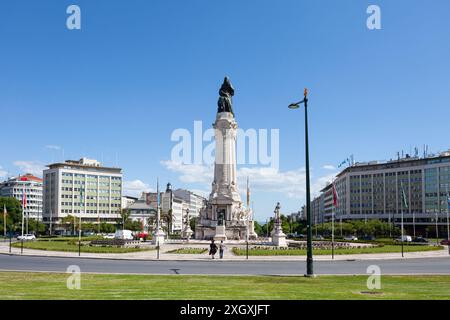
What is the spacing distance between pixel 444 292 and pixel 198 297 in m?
10.5

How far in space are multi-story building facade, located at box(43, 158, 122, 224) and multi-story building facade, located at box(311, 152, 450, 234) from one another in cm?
8451

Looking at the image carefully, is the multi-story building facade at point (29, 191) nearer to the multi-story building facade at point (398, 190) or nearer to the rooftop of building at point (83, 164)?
the rooftop of building at point (83, 164)

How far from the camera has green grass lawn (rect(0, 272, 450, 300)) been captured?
1725 cm

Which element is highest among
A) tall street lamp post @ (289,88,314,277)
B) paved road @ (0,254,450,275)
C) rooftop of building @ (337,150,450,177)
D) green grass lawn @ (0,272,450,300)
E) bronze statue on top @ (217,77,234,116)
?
bronze statue on top @ (217,77,234,116)

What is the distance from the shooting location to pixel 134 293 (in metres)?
17.9

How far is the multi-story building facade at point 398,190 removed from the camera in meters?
131

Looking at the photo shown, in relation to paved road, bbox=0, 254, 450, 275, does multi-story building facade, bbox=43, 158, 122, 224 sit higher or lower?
higher

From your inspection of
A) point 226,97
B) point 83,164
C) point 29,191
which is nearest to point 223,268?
point 226,97

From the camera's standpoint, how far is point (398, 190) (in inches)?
5738

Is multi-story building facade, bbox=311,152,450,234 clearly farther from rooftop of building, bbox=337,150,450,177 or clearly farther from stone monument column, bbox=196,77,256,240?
stone monument column, bbox=196,77,256,240

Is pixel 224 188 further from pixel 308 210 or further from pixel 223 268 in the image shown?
pixel 308 210

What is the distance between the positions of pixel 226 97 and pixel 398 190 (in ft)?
241

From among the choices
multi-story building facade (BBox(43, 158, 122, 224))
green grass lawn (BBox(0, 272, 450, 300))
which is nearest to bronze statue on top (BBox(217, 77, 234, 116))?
multi-story building facade (BBox(43, 158, 122, 224))
